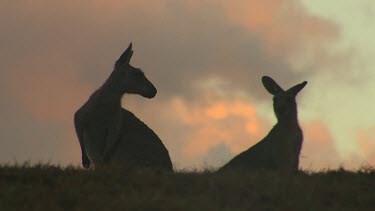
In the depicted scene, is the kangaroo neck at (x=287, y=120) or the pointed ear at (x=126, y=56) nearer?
the kangaroo neck at (x=287, y=120)

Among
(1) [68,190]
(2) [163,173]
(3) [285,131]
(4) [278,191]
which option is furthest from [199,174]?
(3) [285,131]

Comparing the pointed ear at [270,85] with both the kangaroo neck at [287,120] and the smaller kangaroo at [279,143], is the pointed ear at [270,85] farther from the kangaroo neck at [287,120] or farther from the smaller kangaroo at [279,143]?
the kangaroo neck at [287,120]

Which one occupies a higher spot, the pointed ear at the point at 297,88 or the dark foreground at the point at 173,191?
the pointed ear at the point at 297,88

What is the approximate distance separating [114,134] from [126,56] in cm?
184

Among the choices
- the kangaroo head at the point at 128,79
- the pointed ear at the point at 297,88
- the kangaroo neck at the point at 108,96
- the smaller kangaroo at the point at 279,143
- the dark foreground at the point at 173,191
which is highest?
the kangaroo head at the point at 128,79

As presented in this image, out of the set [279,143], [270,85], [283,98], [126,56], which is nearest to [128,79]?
[126,56]

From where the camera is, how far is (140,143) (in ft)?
58.3

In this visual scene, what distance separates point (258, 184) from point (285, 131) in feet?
16.9

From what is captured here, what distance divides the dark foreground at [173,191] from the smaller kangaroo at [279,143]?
3.25m

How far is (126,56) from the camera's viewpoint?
721 inches

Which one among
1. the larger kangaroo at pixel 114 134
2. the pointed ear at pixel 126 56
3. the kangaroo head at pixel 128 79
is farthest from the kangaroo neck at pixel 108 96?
the pointed ear at pixel 126 56

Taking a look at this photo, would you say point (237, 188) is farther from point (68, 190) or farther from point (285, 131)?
point (285, 131)

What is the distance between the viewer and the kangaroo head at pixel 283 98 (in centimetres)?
1767

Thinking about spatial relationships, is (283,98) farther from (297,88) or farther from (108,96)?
(108,96)
